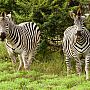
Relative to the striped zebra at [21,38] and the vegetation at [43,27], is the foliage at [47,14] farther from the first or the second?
the striped zebra at [21,38]

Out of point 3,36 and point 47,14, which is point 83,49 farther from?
point 47,14

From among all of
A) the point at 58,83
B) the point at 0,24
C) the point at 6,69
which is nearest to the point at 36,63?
the point at 6,69

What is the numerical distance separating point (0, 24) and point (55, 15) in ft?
8.76

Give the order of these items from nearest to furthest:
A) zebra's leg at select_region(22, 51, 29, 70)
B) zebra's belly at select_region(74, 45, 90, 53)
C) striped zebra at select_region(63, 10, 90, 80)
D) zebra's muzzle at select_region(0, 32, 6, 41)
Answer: striped zebra at select_region(63, 10, 90, 80) < zebra's belly at select_region(74, 45, 90, 53) < zebra's muzzle at select_region(0, 32, 6, 41) < zebra's leg at select_region(22, 51, 29, 70)

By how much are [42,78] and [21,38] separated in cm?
200

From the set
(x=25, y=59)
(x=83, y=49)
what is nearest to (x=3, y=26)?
(x=25, y=59)

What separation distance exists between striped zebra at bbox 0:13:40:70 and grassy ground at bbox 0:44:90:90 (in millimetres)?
543

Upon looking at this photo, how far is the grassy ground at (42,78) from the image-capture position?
867 centimetres

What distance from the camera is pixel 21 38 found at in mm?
11398

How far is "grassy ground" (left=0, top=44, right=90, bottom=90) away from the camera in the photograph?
8672 mm

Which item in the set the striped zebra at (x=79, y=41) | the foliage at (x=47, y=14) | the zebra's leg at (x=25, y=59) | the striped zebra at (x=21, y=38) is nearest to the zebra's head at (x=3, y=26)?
the striped zebra at (x=21, y=38)

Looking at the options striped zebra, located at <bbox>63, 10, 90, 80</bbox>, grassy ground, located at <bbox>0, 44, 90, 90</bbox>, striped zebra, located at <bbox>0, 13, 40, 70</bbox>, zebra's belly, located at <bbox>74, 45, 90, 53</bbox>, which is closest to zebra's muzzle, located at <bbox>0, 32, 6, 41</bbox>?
striped zebra, located at <bbox>0, 13, 40, 70</bbox>

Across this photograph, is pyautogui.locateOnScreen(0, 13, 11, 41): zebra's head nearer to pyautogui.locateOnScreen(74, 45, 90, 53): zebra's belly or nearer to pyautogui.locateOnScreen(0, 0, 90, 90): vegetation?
pyautogui.locateOnScreen(0, 0, 90, 90): vegetation

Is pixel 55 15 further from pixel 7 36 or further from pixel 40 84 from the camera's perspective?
pixel 40 84
